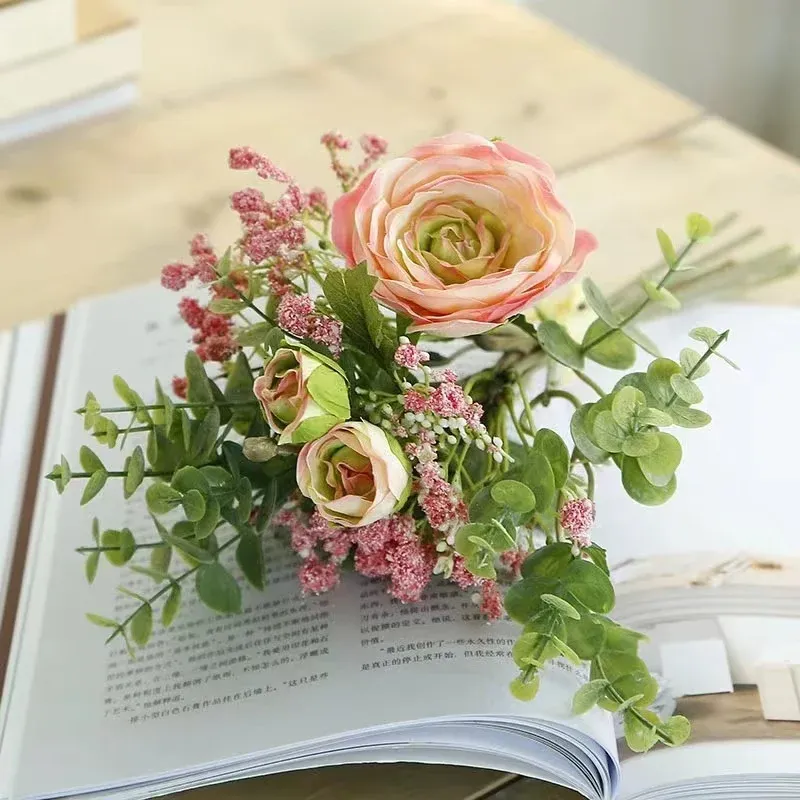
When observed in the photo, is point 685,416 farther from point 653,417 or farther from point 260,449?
point 260,449

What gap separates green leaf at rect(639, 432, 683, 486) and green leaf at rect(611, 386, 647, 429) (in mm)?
15

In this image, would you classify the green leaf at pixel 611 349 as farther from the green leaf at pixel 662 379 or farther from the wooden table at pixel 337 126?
the wooden table at pixel 337 126

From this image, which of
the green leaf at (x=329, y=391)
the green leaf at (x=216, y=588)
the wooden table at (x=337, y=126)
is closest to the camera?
the green leaf at (x=329, y=391)

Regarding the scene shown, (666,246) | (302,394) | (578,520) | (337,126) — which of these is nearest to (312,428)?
(302,394)

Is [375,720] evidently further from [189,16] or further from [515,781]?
[189,16]

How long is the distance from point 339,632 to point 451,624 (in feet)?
0.18

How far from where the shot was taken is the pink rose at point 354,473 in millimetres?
409

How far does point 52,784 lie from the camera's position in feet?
1.56

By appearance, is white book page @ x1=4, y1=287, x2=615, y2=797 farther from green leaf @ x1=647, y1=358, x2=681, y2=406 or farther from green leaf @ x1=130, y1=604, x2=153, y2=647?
green leaf @ x1=647, y1=358, x2=681, y2=406

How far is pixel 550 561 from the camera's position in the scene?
1.46 feet

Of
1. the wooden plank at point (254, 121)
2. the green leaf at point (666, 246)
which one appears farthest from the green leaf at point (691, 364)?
the wooden plank at point (254, 121)

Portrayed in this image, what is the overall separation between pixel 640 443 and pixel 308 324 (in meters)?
0.14

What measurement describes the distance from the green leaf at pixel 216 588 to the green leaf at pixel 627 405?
204 millimetres

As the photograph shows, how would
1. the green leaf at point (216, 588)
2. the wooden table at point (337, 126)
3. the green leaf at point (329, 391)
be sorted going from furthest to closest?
the wooden table at point (337, 126), the green leaf at point (216, 588), the green leaf at point (329, 391)
